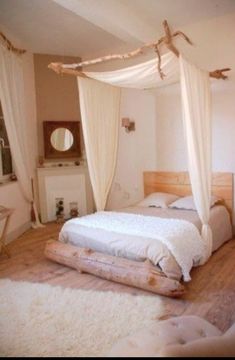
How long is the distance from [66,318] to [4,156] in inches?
117

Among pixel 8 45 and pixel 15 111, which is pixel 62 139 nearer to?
pixel 15 111

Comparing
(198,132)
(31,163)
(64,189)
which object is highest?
(198,132)

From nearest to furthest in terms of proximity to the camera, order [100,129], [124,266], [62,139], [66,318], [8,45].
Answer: [66,318], [124,266], [100,129], [8,45], [62,139]

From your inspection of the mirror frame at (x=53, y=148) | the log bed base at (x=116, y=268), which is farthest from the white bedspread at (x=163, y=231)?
the mirror frame at (x=53, y=148)

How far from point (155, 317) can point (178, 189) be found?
2591 millimetres

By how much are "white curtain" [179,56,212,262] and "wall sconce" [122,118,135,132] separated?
1.92m

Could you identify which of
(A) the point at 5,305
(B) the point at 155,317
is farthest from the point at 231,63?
(A) the point at 5,305

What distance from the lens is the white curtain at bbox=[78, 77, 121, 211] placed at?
3.81m

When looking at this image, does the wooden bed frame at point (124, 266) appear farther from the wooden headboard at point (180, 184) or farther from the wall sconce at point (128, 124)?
the wall sconce at point (128, 124)

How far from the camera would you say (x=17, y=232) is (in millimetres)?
4496

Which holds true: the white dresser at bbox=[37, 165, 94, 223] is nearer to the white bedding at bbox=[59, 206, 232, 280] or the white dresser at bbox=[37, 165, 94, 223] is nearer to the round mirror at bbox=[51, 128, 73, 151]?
the round mirror at bbox=[51, 128, 73, 151]

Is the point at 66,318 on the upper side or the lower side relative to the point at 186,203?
lower

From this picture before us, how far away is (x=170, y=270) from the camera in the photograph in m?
2.68

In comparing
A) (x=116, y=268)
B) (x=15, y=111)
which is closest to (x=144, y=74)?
(x=15, y=111)
